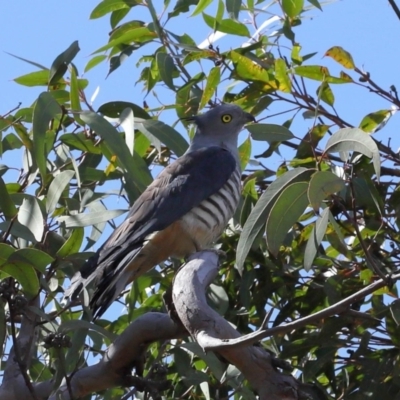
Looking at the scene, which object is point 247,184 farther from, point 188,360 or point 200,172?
point 188,360

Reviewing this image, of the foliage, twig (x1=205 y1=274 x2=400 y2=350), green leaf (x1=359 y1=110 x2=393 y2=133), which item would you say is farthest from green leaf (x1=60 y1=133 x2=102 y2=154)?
twig (x1=205 y1=274 x2=400 y2=350)

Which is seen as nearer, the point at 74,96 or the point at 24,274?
the point at 24,274

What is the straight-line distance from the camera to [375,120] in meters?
3.20

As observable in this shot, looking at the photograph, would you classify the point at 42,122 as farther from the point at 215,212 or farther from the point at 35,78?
the point at 215,212

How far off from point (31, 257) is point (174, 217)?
953 mm

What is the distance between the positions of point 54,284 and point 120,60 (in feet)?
3.27

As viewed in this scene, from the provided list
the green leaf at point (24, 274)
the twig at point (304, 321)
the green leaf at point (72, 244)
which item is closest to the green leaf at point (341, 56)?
the green leaf at point (72, 244)

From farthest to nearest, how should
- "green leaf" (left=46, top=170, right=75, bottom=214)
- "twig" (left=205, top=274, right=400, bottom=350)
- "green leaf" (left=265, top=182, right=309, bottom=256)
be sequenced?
"green leaf" (left=46, top=170, right=75, bottom=214) < "green leaf" (left=265, top=182, right=309, bottom=256) < "twig" (left=205, top=274, right=400, bottom=350)

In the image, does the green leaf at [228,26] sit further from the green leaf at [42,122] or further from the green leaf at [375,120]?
the green leaf at [42,122]

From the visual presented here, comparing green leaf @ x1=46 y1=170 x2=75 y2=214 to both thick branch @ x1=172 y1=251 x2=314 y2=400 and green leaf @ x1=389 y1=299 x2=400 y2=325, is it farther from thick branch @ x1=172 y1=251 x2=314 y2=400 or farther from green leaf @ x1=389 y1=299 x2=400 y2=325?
green leaf @ x1=389 y1=299 x2=400 y2=325

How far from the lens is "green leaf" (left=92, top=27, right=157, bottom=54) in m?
3.41

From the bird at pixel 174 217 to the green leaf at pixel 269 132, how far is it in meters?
0.47

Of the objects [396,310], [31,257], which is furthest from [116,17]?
[396,310]

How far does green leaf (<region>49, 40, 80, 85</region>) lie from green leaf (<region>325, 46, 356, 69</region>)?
0.86m
